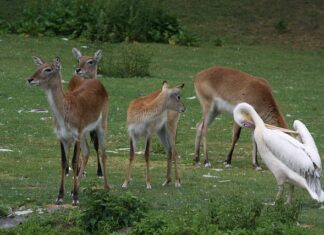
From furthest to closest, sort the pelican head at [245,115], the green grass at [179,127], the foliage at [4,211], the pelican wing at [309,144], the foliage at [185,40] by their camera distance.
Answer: the foliage at [185,40]
the green grass at [179,127]
the pelican head at [245,115]
the pelican wing at [309,144]
the foliage at [4,211]

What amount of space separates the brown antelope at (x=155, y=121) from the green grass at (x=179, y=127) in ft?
1.13

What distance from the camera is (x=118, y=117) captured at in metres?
17.2

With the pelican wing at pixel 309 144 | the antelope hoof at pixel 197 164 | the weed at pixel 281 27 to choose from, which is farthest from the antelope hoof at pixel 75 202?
the weed at pixel 281 27

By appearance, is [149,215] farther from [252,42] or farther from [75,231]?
[252,42]

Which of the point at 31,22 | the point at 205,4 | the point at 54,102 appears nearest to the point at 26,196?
the point at 54,102

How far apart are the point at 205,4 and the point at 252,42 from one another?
109 inches

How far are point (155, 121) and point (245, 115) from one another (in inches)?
55.9

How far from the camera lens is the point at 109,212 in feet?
30.8

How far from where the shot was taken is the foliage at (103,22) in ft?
85.1

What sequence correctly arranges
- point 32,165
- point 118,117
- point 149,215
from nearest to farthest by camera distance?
point 149,215, point 32,165, point 118,117

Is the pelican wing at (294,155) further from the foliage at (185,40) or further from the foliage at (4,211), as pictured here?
the foliage at (185,40)

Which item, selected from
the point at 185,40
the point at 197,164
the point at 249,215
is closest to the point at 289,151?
the point at 249,215

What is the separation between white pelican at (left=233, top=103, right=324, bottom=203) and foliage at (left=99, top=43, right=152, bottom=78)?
1094 cm

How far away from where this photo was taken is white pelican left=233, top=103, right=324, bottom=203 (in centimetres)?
1006
